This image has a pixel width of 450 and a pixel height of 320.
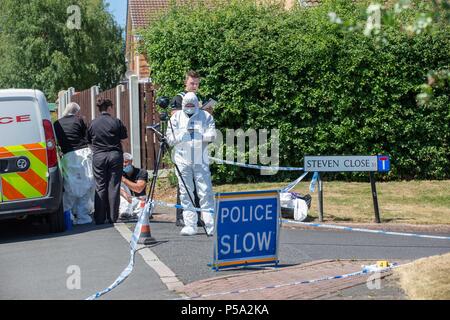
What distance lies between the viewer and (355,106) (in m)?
17.1

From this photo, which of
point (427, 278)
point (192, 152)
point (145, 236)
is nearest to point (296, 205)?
point (192, 152)

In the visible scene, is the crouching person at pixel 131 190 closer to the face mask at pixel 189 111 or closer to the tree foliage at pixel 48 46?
the face mask at pixel 189 111

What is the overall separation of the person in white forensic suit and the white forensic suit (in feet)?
7.45

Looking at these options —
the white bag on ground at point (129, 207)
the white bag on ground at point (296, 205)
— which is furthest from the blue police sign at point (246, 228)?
the white bag on ground at point (129, 207)

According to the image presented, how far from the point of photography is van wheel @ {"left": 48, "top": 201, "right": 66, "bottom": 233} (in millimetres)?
12305

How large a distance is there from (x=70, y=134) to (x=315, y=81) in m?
5.55

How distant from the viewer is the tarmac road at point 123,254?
27.0 ft

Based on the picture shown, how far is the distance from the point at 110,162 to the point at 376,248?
425 centimetres

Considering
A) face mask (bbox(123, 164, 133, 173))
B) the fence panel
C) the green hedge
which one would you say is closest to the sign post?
face mask (bbox(123, 164, 133, 173))

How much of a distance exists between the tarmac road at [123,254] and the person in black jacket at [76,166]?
1.74 ft

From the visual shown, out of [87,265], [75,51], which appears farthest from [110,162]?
[75,51]

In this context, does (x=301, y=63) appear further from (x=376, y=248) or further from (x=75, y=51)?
(x=75, y=51)

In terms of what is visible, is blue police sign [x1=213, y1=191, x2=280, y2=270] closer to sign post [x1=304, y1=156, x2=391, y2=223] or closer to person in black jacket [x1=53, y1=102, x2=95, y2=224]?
sign post [x1=304, y1=156, x2=391, y2=223]
